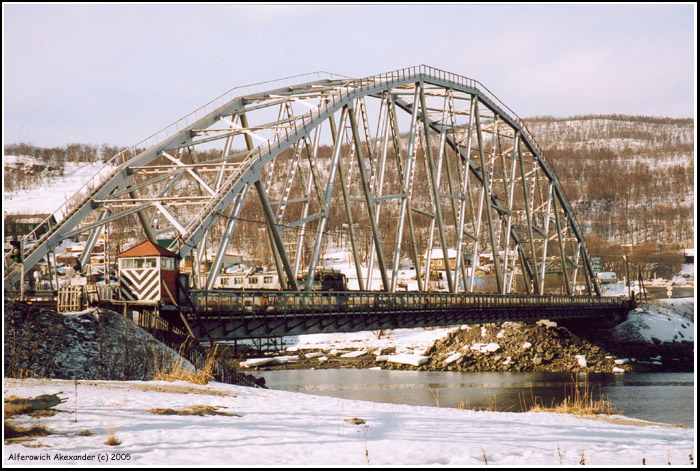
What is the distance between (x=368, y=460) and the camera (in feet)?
43.4

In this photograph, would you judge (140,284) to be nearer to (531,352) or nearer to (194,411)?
(194,411)

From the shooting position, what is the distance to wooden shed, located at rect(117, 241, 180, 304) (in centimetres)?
2977

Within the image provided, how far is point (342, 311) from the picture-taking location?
129 ft

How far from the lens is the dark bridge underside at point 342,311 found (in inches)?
1268

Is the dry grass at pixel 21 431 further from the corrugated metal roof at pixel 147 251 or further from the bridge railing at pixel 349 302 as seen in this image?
the bridge railing at pixel 349 302

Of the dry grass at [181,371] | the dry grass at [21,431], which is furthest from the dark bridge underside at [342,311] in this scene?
the dry grass at [21,431]

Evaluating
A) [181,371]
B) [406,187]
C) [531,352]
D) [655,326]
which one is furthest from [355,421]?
[655,326]

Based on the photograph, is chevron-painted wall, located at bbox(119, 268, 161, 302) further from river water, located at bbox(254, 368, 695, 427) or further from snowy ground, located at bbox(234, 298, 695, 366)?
snowy ground, located at bbox(234, 298, 695, 366)

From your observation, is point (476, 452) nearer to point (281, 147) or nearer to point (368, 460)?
point (368, 460)

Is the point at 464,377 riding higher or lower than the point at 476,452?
lower

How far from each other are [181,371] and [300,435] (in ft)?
33.2

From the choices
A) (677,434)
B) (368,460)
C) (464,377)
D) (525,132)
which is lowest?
(464,377)

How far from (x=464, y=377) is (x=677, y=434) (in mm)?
42871

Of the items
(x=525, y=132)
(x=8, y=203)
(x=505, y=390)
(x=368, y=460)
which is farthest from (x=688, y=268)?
(x=8, y=203)
